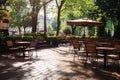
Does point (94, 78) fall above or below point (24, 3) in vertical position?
below

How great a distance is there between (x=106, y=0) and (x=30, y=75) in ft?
56.2

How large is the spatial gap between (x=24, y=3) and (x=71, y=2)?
613 inches

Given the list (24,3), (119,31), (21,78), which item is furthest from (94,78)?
(119,31)

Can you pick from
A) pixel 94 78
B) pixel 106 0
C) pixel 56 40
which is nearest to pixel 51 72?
pixel 94 78

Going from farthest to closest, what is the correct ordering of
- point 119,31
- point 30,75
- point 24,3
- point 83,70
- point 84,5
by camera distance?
point 84,5
point 119,31
point 24,3
point 83,70
point 30,75

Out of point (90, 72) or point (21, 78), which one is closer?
point (21, 78)

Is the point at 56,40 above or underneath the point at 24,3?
underneath

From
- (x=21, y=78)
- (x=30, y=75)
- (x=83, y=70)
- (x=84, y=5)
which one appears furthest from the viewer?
(x=84, y=5)

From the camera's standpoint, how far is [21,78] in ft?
28.9

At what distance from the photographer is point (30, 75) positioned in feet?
30.8

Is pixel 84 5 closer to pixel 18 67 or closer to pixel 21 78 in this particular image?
pixel 18 67

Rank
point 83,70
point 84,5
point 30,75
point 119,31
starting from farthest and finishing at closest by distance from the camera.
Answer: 1. point 84,5
2. point 119,31
3. point 83,70
4. point 30,75

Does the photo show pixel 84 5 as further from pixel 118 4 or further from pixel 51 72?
pixel 51 72

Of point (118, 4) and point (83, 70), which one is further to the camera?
point (118, 4)
